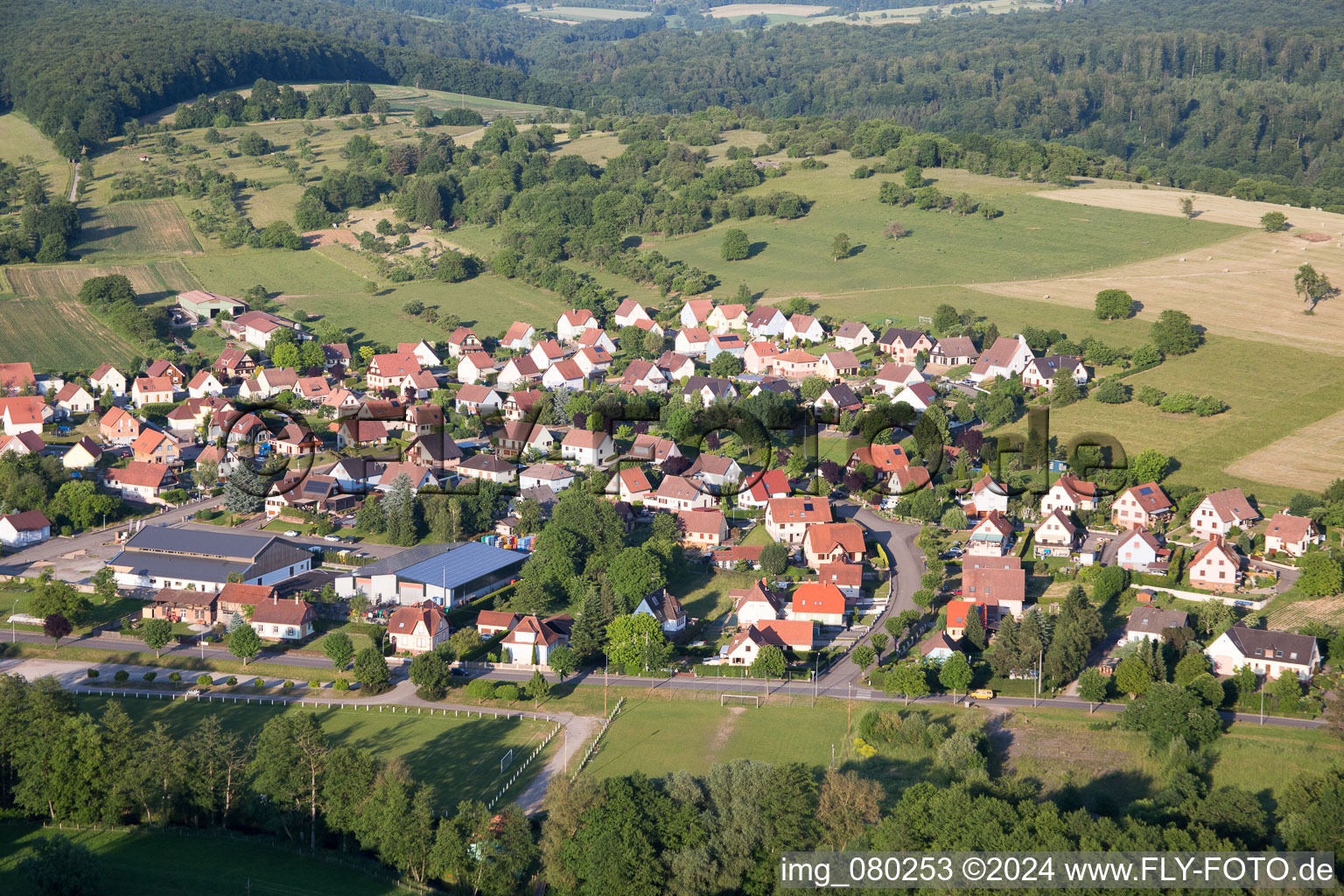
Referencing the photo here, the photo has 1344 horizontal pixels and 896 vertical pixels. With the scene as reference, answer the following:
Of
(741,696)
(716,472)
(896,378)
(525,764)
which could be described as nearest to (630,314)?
(896,378)

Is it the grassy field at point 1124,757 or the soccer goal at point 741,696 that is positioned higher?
the grassy field at point 1124,757

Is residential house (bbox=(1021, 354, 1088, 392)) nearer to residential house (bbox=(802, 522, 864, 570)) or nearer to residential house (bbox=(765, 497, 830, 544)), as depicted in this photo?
residential house (bbox=(765, 497, 830, 544))

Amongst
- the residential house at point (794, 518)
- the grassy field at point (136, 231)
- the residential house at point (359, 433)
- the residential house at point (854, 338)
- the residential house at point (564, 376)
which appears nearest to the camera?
the residential house at point (794, 518)

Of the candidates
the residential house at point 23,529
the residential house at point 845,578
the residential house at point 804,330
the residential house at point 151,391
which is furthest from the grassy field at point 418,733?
the residential house at point 804,330

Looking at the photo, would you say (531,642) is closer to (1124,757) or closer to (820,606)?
(820,606)

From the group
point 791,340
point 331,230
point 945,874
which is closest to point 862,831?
point 945,874

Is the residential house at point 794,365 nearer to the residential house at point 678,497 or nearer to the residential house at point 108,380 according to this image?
the residential house at point 678,497
